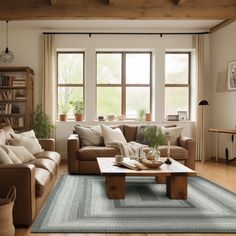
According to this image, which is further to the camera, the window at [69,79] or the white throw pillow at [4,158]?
the window at [69,79]

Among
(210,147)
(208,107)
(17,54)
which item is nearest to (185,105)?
(208,107)

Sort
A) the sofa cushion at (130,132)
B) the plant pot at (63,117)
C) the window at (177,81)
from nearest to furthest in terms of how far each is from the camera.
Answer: the sofa cushion at (130,132), the plant pot at (63,117), the window at (177,81)

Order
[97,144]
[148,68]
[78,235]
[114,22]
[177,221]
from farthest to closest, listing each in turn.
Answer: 1. [148,68]
2. [114,22]
3. [97,144]
4. [177,221]
5. [78,235]

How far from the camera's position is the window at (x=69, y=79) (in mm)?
7594

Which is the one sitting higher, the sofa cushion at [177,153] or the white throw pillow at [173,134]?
the white throw pillow at [173,134]

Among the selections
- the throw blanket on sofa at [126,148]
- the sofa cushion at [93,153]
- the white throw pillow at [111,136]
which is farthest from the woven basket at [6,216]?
the white throw pillow at [111,136]

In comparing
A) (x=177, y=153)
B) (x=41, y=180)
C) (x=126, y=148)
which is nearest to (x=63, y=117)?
(x=126, y=148)

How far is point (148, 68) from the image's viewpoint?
7703mm

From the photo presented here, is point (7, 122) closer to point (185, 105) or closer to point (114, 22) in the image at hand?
point (114, 22)

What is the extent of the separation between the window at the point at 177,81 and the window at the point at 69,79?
79.9 inches

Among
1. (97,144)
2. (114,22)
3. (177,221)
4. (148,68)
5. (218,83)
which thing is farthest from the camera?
(148,68)

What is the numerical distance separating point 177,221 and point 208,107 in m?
4.82

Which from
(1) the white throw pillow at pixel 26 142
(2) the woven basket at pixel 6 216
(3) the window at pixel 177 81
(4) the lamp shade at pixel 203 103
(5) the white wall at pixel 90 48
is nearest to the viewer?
(2) the woven basket at pixel 6 216

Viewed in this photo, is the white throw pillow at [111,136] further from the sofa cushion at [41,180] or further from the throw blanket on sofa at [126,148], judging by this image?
the sofa cushion at [41,180]
